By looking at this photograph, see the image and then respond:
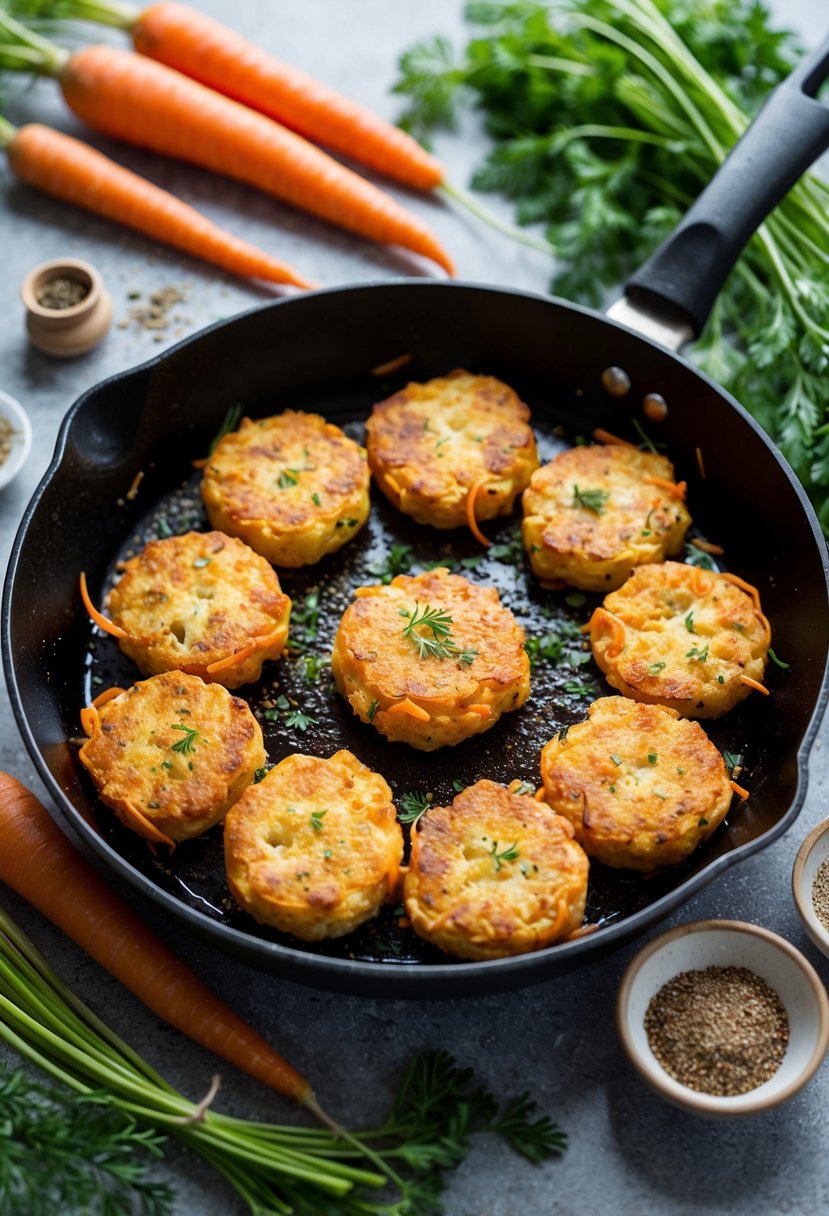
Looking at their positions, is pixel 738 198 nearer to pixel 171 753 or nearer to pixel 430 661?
pixel 430 661

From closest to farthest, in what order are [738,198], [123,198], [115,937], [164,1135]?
[164,1135] < [115,937] < [738,198] < [123,198]

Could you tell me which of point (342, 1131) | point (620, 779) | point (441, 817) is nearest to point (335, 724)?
point (441, 817)

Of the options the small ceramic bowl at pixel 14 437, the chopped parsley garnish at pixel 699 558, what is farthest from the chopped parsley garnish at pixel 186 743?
the chopped parsley garnish at pixel 699 558

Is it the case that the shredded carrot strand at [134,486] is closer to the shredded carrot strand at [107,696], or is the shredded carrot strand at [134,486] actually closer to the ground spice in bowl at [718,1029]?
the shredded carrot strand at [107,696]

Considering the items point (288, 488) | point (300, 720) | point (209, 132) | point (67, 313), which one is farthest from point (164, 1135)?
point (209, 132)

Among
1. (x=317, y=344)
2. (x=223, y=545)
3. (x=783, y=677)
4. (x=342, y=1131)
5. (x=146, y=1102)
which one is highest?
(x=783, y=677)

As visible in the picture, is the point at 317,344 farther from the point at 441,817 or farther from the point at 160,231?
the point at 441,817
